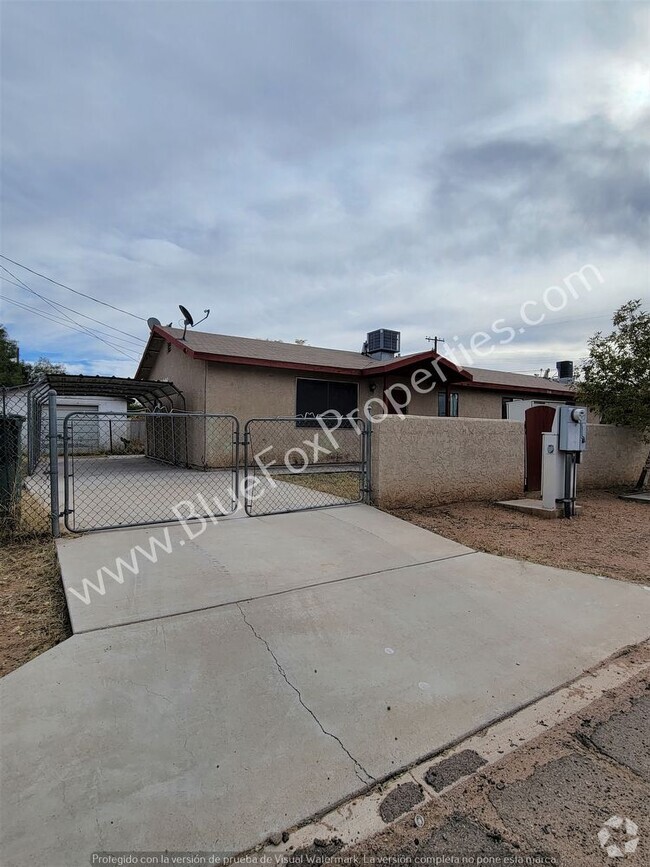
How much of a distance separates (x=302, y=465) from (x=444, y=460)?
5.30 meters

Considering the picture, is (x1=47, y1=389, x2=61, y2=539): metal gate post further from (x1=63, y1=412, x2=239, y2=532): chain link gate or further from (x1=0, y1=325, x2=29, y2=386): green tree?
(x1=0, y1=325, x2=29, y2=386): green tree

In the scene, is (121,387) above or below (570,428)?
above

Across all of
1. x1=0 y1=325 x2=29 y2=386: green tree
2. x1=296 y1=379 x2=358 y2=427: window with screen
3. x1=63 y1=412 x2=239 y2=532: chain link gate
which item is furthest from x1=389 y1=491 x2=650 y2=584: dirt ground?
x1=0 y1=325 x2=29 y2=386: green tree

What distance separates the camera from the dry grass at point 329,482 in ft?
25.1

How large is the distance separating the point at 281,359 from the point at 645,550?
8.55 m

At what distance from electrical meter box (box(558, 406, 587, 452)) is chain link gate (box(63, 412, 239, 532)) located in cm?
500

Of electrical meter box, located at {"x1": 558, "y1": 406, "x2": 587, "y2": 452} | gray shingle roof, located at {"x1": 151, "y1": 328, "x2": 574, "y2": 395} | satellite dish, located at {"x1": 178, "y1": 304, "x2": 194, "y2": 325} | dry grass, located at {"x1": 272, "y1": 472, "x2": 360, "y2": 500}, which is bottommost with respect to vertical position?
dry grass, located at {"x1": 272, "y1": 472, "x2": 360, "y2": 500}

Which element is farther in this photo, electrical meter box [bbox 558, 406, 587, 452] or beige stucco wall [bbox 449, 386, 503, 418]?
beige stucco wall [bbox 449, 386, 503, 418]

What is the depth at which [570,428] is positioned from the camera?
22.6 feet

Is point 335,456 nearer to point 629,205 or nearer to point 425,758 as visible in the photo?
point 629,205

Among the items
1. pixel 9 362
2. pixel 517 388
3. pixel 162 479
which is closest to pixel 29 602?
pixel 162 479

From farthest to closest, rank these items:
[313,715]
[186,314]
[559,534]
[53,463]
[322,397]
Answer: [322,397] < [186,314] < [559,534] < [53,463] < [313,715]

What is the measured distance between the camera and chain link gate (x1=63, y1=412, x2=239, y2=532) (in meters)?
5.53

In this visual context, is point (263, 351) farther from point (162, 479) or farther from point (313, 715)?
point (313, 715)
